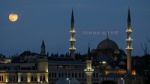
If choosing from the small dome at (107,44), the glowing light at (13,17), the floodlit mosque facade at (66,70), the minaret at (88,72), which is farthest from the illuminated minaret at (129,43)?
the glowing light at (13,17)

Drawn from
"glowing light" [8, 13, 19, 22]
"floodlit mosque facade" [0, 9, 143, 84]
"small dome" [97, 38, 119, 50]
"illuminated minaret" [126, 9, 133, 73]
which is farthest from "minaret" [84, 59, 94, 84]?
"glowing light" [8, 13, 19, 22]

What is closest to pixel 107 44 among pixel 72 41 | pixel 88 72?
pixel 72 41

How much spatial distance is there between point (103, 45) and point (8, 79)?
1495cm

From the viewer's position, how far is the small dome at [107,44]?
53.5 m

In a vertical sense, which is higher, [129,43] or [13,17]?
[129,43]

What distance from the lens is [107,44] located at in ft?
175

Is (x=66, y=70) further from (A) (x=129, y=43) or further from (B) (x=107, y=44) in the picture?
(B) (x=107, y=44)

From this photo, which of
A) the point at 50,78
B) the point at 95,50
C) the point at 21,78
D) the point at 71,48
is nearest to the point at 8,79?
the point at 21,78

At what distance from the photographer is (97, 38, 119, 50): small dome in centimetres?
5347

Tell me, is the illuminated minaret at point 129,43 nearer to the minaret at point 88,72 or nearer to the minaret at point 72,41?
the minaret at point 88,72

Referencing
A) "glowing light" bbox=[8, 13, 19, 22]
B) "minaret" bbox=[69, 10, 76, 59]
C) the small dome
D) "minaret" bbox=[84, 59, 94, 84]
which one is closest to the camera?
"glowing light" bbox=[8, 13, 19, 22]

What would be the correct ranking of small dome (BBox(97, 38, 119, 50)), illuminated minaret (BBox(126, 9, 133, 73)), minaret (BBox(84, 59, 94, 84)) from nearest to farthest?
minaret (BBox(84, 59, 94, 84)) < illuminated minaret (BBox(126, 9, 133, 73)) < small dome (BBox(97, 38, 119, 50))

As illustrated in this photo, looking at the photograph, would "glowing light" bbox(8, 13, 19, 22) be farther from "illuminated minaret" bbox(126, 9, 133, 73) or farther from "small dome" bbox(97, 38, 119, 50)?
"small dome" bbox(97, 38, 119, 50)

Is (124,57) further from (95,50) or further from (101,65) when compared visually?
(101,65)
